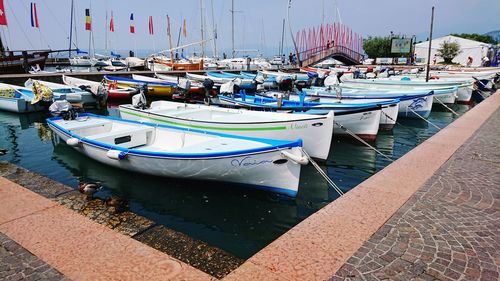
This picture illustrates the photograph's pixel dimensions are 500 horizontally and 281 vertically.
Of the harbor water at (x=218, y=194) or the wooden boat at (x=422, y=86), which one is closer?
the harbor water at (x=218, y=194)

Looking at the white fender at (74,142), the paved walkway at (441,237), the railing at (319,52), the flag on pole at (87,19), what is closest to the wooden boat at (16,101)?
the white fender at (74,142)

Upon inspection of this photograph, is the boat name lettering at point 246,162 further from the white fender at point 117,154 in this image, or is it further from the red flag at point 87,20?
the red flag at point 87,20

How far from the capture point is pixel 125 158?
24.6 feet

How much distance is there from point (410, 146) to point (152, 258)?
34.6 feet

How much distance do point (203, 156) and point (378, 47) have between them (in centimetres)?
7137

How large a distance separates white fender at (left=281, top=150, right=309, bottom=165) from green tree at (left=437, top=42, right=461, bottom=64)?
61.2 meters

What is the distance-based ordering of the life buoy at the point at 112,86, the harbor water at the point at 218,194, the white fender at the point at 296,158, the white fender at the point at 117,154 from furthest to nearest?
1. the life buoy at the point at 112,86
2. the white fender at the point at 117,154
3. the white fender at the point at 296,158
4. the harbor water at the point at 218,194

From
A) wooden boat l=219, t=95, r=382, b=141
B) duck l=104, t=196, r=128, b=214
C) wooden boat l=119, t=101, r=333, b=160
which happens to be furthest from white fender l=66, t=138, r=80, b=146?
wooden boat l=219, t=95, r=382, b=141

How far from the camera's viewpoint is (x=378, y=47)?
6931 cm

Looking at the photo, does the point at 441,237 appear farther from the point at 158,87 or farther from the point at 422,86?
the point at 158,87

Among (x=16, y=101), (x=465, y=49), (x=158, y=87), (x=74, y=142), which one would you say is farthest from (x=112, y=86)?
(x=465, y=49)

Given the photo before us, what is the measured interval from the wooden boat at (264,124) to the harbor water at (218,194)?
2.66ft

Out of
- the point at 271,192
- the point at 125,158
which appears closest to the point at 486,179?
the point at 271,192

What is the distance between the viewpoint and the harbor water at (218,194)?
19.1ft
